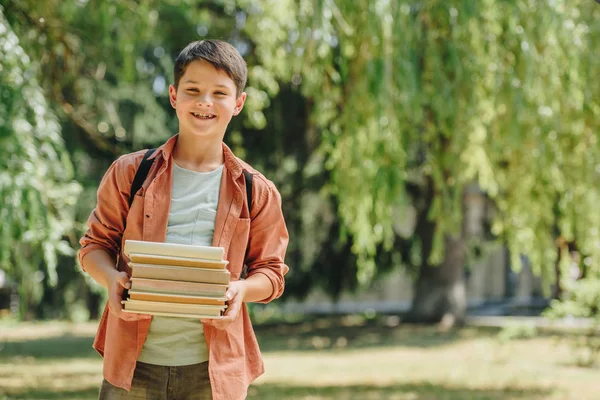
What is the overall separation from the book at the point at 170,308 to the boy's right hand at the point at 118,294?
5 cm

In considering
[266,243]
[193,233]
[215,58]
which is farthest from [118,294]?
[215,58]

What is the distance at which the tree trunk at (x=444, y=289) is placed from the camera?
1711cm

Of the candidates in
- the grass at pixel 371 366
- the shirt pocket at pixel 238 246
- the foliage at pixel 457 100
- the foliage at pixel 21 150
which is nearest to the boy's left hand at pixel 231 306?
the shirt pocket at pixel 238 246

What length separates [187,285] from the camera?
7.25ft

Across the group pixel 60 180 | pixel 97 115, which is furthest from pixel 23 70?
pixel 97 115

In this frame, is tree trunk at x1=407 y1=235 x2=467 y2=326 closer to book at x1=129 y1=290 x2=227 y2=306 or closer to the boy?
the boy

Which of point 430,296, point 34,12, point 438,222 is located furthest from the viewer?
point 430,296

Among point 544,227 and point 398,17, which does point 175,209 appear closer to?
point 398,17

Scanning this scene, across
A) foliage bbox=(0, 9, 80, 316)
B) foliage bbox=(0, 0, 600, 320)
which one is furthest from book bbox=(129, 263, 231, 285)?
foliage bbox=(0, 0, 600, 320)

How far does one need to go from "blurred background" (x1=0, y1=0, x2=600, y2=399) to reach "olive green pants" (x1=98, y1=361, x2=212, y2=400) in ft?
8.42

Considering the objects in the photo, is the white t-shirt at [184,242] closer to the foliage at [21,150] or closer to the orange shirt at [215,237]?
the orange shirt at [215,237]

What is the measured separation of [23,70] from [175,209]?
2853mm

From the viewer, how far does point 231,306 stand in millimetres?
2312

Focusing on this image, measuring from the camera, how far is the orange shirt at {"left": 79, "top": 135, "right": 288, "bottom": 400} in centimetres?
239
